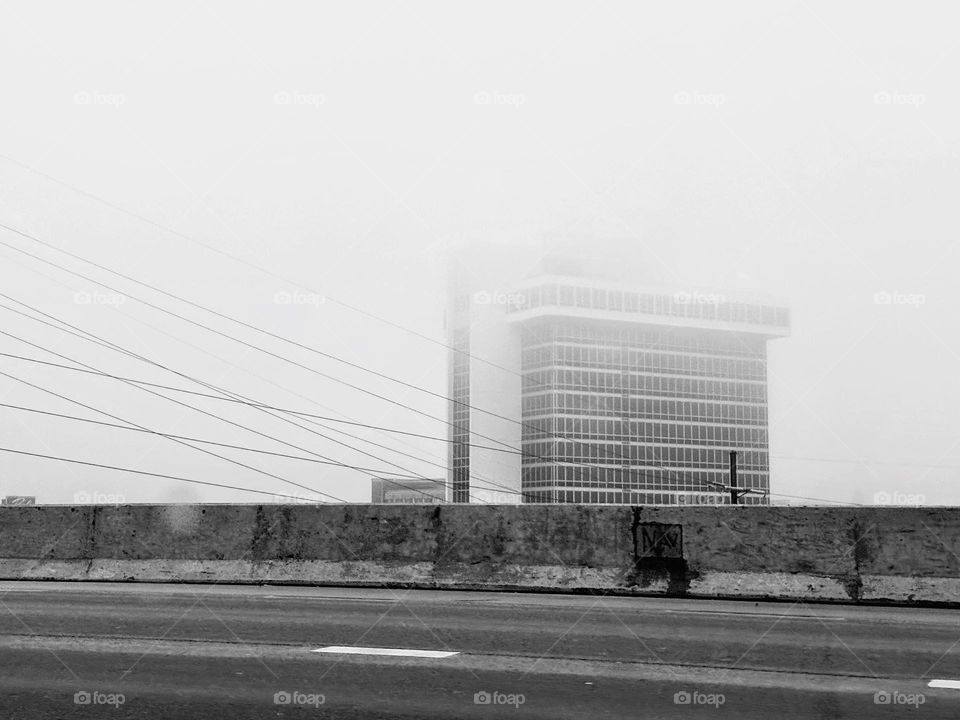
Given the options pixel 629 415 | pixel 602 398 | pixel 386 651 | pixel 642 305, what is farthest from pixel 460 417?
pixel 386 651

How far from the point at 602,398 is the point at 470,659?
170 meters

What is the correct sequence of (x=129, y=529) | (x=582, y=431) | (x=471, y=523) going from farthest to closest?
(x=582, y=431), (x=129, y=529), (x=471, y=523)

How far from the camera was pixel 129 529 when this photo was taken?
12.8m

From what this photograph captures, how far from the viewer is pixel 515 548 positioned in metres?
11.7

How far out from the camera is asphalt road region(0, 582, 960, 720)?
18.0 feet

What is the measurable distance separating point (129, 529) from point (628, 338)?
16953 cm

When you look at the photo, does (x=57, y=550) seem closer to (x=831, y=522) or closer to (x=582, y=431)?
(x=831, y=522)

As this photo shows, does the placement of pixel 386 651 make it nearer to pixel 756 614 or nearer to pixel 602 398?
pixel 756 614

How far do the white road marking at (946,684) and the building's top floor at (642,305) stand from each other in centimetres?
16942

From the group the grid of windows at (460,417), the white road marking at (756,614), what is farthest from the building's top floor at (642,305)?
the white road marking at (756,614)

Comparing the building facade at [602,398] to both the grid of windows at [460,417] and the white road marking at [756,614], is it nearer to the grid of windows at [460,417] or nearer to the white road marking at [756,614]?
the grid of windows at [460,417]

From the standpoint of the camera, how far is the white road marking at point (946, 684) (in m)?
6.02

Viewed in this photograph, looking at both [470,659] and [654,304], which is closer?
[470,659]

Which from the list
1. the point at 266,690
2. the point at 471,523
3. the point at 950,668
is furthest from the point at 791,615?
the point at 266,690
